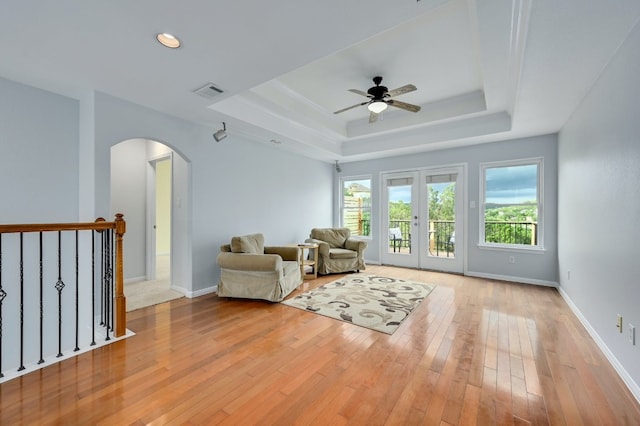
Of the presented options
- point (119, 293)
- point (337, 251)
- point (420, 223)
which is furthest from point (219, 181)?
point (420, 223)

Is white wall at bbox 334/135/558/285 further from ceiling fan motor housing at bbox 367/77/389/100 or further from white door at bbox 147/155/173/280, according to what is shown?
white door at bbox 147/155/173/280

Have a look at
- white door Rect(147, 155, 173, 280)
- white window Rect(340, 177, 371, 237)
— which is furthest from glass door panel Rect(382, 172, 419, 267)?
white door Rect(147, 155, 173, 280)

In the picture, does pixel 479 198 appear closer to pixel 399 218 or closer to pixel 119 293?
pixel 399 218

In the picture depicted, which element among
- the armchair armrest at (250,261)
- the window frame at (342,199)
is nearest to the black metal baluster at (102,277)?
the armchair armrest at (250,261)

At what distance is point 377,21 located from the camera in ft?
6.25

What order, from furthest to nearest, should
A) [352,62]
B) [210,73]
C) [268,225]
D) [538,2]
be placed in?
[268,225]
[352,62]
[210,73]
[538,2]

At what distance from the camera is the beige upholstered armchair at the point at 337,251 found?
5.24 metres

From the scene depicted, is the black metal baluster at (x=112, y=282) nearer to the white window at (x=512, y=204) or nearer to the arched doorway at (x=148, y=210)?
the arched doorway at (x=148, y=210)

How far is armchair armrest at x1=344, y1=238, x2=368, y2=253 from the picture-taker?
5.48m

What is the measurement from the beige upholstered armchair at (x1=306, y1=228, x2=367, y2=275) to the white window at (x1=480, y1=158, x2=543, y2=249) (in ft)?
7.77

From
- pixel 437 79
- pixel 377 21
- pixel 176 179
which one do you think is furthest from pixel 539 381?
pixel 176 179

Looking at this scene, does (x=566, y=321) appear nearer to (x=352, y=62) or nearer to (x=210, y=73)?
(x=352, y=62)

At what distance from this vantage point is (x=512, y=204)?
485 cm

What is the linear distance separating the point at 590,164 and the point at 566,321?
1763mm
